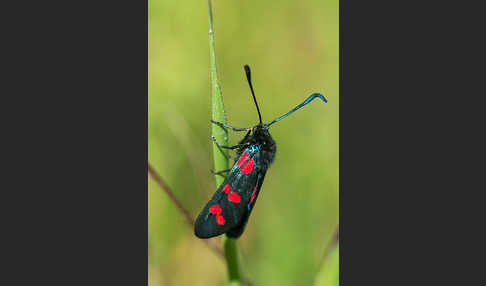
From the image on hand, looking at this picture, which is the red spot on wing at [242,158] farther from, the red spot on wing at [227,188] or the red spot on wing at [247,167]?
the red spot on wing at [227,188]

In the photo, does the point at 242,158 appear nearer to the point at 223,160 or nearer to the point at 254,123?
the point at 223,160

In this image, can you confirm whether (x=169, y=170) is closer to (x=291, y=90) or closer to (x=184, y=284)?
(x=184, y=284)

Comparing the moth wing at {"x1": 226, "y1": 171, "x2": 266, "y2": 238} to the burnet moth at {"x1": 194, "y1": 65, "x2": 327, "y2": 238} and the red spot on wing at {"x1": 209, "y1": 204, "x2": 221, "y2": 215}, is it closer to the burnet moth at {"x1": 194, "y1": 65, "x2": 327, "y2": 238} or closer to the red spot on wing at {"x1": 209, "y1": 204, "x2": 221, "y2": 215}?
the burnet moth at {"x1": 194, "y1": 65, "x2": 327, "y2": 238}

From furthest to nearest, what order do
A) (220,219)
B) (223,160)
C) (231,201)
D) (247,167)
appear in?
1. (247,167)
2. (231,201)
3. (220,219)
4. (223,160)

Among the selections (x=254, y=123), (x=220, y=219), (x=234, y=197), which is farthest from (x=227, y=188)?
(x=254, y=123)

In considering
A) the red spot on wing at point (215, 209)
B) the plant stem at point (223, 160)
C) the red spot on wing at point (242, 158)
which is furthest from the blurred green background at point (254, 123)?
the plant stem at point (223, 160)

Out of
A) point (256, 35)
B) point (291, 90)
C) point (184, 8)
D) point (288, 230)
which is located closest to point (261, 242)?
point (288, 230)

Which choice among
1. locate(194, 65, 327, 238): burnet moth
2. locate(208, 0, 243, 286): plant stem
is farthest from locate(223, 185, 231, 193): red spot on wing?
locate(208, 0, 243, 286): plant stem
